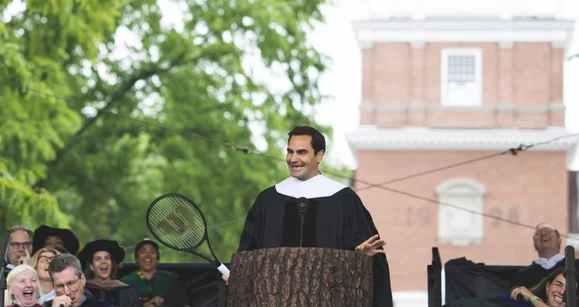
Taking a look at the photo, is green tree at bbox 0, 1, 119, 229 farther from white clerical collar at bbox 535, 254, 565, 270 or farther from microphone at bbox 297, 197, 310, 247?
microphone at bbox 297, 197, 310, 247

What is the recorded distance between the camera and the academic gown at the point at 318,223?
9742 mm

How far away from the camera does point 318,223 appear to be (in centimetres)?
976

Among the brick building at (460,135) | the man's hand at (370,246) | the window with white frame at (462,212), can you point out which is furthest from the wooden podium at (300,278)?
the window with white frame at (462,212)

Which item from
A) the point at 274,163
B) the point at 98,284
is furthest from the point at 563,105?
the point at 98,284

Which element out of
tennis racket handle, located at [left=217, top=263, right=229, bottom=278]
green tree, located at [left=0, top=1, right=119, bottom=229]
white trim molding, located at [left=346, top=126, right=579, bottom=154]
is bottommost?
tennis racket handle, located at [left=217, top=263, right=229, bottom=278]

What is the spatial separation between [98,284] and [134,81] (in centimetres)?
1373

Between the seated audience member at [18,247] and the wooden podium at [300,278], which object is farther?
the seated audience member at [18,247]

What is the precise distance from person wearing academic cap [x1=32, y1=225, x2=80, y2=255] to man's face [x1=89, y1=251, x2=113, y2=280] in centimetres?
29

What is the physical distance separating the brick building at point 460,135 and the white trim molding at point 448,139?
31 mm

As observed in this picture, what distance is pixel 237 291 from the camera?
9070 millimetres

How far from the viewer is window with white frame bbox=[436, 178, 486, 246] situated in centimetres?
5097

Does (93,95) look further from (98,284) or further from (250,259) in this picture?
(250,259)

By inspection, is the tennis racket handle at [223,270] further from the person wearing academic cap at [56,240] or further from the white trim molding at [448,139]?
the white trim molding at [448,139]

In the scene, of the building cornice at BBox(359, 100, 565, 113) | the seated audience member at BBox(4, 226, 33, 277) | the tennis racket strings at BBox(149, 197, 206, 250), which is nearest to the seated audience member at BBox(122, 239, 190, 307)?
the seated audience member at BBox(4, 226, 33, 277)
